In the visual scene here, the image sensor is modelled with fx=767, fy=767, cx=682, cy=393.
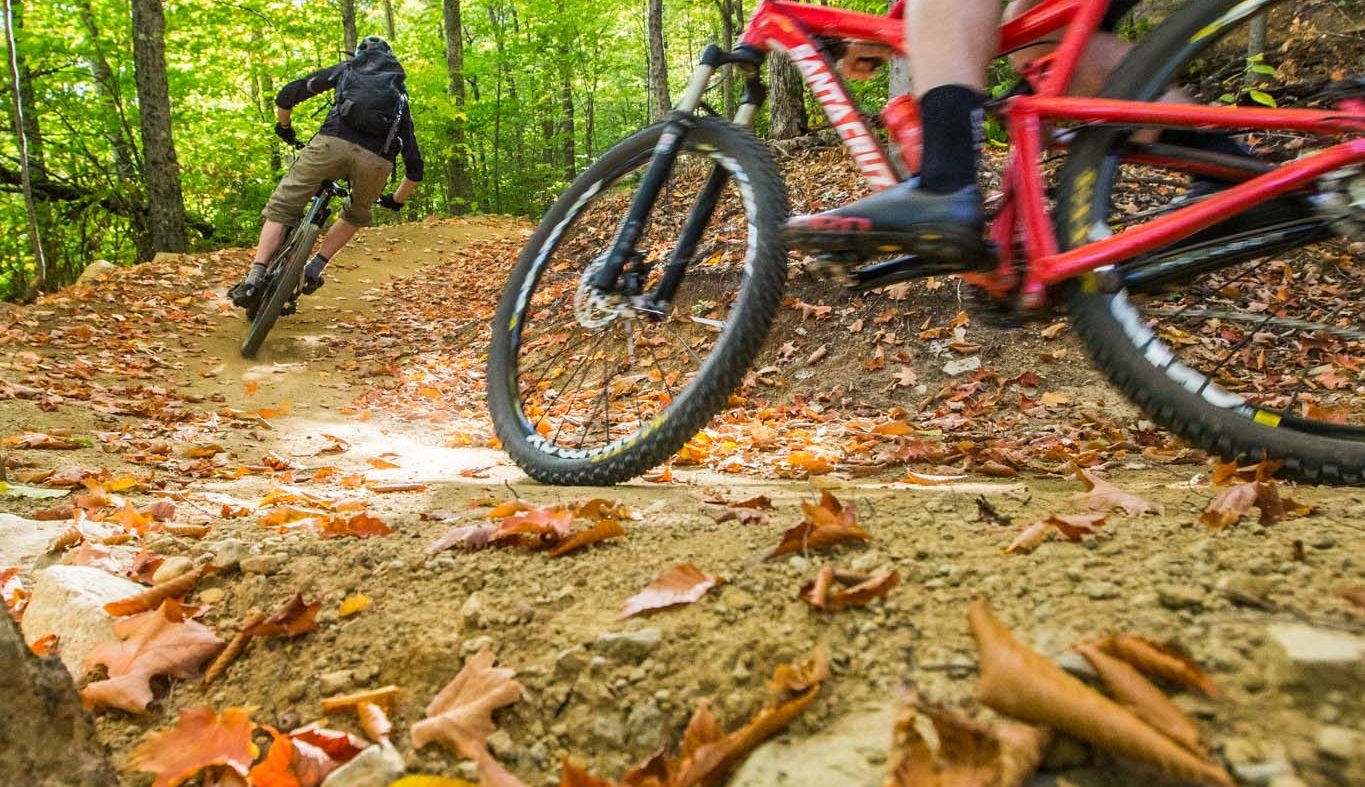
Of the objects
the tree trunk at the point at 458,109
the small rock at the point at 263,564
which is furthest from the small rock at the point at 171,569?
the tree trunk at the point at 458,109

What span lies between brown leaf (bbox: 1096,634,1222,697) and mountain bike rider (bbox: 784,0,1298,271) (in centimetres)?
114

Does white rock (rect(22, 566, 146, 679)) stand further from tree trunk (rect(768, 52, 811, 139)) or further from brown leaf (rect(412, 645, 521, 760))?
tree trunk (rect(768, 52, 811, 139))

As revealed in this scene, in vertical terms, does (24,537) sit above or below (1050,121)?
below

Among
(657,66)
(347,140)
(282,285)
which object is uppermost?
(657,66)

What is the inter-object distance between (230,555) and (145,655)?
0.34m

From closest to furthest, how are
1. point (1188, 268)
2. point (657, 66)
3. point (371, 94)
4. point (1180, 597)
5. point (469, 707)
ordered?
point (1180, 597) → point (469, 707) → point (1188, 268) → point (371, 94) → point (657, 66)

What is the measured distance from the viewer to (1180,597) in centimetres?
92

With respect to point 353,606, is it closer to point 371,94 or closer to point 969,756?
point 969,756

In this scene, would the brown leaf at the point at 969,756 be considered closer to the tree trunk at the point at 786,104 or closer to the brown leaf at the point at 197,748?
the brown leaf at the point at 197,748

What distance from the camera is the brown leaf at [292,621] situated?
1350 mm

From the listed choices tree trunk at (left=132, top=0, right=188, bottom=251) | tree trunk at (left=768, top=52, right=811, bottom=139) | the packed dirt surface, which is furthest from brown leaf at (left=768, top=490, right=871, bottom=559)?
tree trunk at (left=132, top=0, right=188, bottom=251)

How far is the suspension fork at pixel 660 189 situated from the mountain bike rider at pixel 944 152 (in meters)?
0.68

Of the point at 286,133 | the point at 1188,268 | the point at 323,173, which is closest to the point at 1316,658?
the point at 1188,268

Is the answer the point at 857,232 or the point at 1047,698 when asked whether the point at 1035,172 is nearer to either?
the point at 857,232
